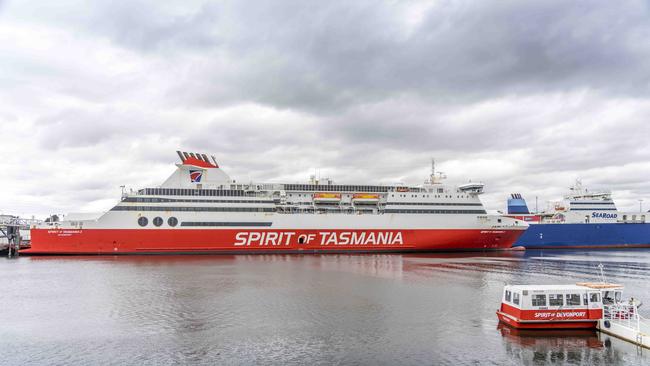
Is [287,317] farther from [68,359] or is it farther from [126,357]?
[68,359]

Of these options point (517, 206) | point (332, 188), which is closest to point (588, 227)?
point (517, 206)

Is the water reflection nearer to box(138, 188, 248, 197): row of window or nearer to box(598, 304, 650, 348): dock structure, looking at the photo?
box(598, 304, 650, 348): dock structure

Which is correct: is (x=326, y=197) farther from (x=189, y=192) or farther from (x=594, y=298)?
(x=594, y=298)

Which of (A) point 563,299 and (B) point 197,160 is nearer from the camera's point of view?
(A) point 563,299

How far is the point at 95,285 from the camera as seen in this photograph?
87.0ft

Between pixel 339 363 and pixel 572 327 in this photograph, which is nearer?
pixel 339 363

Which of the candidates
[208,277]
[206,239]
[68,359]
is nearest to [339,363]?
[68,359]

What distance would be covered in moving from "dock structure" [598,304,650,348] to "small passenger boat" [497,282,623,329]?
0.33m

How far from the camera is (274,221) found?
4638 cm

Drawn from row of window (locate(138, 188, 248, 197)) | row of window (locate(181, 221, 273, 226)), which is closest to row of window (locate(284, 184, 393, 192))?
row of window (locate(181, 221, 273, 226))

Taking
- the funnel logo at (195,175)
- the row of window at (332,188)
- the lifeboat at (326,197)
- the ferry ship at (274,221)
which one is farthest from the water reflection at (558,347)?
the funnel logo at (195,175)

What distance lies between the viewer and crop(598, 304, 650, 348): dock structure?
15.5m

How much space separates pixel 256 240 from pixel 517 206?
45296 mm

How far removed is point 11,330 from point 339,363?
1301cm
